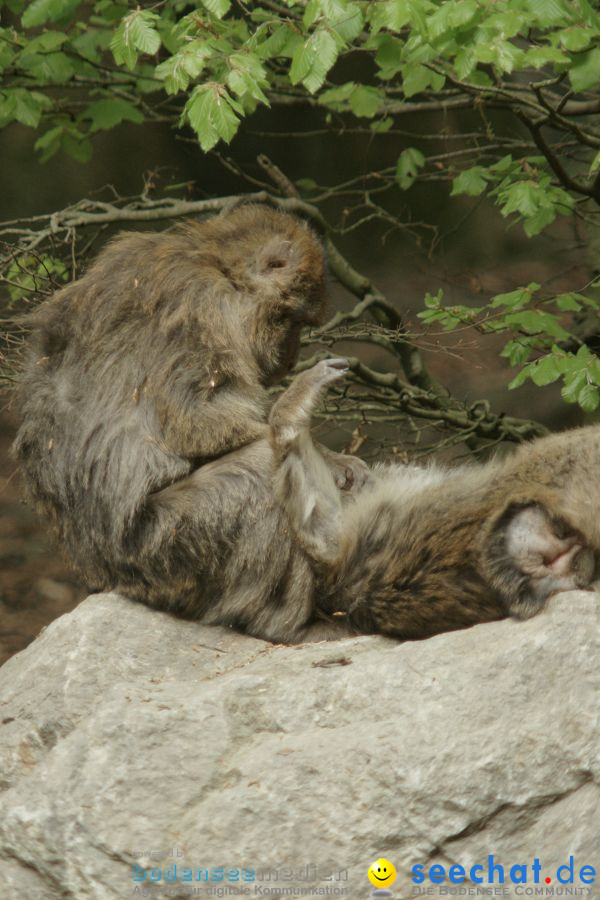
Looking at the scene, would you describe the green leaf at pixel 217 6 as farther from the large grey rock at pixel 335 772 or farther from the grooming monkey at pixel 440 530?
the large grey rock at pixel 335 772

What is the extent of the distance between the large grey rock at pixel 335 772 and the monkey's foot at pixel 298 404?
3.44 ft

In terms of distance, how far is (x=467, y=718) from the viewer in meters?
3.62

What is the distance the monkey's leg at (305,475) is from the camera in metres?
4.73

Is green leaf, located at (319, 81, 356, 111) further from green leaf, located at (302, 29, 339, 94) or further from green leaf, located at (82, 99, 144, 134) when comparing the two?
green leaf, located at (302, 29, 339, 94)

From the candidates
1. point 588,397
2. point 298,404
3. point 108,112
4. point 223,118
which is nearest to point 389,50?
point 223,118

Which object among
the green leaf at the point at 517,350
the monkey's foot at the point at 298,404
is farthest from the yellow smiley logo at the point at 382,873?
the green leaf at the point at 517,350

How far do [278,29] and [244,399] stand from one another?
2.34 m

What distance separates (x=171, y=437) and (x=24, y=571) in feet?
15.8

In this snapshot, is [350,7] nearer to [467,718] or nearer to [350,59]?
[467,718]

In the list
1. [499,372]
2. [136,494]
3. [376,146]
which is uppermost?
[136,494]

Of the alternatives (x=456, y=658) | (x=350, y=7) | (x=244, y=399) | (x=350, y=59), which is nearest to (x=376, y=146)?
(x=350, y=59)

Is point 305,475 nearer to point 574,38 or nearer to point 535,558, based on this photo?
point 535,558

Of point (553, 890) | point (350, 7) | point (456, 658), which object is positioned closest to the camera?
point (553, 890)

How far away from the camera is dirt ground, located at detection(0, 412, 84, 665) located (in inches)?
360
